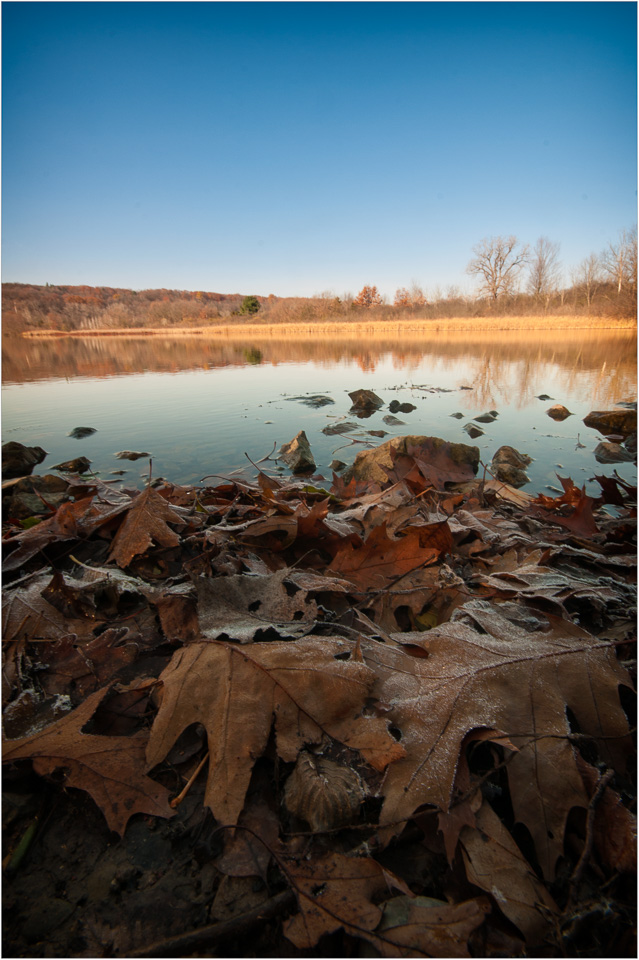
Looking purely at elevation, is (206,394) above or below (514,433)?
above

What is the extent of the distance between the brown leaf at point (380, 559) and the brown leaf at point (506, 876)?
826mm

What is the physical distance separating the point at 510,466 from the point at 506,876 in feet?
16.8

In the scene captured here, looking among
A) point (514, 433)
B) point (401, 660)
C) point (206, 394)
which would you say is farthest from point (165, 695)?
point (206, 394)

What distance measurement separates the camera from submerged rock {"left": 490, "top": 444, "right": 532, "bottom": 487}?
16.4ft

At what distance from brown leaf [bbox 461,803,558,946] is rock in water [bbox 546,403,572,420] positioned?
890 centimetres

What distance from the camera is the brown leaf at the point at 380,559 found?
1.58 metres

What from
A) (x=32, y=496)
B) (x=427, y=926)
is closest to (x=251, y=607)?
(x=427, y=926)

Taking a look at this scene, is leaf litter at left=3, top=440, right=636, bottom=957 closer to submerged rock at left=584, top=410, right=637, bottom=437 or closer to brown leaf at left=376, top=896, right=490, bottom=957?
brown leaf at left=376, top=896, right=490, bottom=957

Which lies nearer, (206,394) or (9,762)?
(9,762)

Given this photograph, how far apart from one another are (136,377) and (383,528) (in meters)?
15.2

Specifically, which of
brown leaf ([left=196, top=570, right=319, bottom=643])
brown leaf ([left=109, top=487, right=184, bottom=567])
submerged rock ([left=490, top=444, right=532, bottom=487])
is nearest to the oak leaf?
brown leaf ([left=196, top=570, right=319, bottom=643])

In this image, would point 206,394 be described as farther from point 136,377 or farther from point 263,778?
point 263,778

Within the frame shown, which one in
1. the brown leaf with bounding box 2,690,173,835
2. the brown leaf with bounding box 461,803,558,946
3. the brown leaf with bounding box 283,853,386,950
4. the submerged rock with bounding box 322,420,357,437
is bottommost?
the brown leaf with bounding box 461,803,558,946

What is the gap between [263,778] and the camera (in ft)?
2.94
